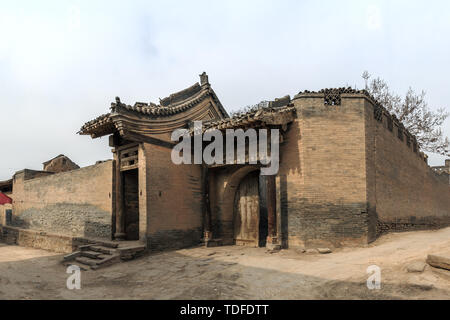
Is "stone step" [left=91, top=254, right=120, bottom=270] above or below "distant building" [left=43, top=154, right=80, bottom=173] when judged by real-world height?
below

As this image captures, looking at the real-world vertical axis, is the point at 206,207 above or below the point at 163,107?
below

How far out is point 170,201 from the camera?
10.1 meters

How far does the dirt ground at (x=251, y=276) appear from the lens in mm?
5035

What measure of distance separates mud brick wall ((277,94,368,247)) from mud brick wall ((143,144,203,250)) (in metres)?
3.28

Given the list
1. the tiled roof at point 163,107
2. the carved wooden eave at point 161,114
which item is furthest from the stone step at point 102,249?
the tiled roof at point 163,107

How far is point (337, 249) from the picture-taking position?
8.18 metres

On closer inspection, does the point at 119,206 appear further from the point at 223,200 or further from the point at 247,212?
the point at 247,212

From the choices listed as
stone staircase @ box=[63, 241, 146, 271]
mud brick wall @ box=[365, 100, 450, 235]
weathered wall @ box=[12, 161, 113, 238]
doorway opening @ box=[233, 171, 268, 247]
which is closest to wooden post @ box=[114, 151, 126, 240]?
weathered wall @ box=[12, 161, 113, 238]

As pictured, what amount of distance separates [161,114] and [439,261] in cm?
830

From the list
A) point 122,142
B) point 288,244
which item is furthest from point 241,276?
point 122,142

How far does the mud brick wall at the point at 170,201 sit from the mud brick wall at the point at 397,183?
569 centimetres

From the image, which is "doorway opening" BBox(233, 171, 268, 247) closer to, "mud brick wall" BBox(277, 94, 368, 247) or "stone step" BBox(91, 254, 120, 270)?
"mud brick wall" BBox(277, 94, 368, 247)

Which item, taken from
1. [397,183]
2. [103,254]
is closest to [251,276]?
[103,254]

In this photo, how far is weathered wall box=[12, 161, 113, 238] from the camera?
11109 mm
